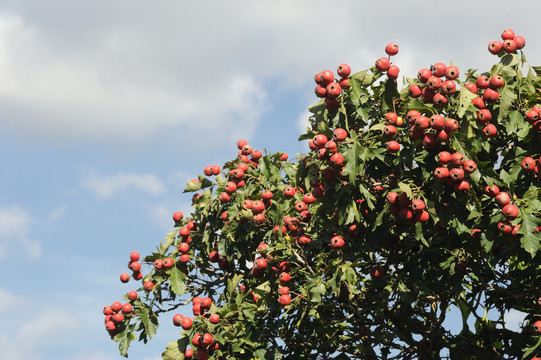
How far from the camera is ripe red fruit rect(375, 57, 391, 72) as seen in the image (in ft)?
24.8

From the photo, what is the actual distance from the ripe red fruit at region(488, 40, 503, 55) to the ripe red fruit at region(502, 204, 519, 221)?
206 centimetres

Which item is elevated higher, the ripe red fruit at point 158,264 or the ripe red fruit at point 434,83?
the ripe red fruit at point 158,264

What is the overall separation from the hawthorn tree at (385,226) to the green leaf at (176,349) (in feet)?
0.07

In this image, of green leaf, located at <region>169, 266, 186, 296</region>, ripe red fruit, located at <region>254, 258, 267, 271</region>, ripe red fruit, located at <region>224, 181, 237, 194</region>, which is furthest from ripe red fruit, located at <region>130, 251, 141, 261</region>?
ripe red fruit, located at <region>254, 258, 267, 271</region>

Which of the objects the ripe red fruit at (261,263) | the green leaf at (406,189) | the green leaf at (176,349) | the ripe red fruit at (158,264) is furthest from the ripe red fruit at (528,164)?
the ripe red fruit at (158,264)

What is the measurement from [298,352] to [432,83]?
437 centimetres

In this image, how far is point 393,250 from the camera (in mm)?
8461

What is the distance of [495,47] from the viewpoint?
7.77 metres

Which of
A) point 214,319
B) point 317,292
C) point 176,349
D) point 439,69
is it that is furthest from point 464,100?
point 176,349

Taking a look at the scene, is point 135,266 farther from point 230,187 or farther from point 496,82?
point 496,82

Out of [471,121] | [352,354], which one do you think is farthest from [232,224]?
[471,121]

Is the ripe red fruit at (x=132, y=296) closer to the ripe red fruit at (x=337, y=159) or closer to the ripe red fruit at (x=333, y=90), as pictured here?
the ripe red fruit at (x=337, y=159)

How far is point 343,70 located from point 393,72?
59cm

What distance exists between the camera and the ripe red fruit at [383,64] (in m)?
7.57
